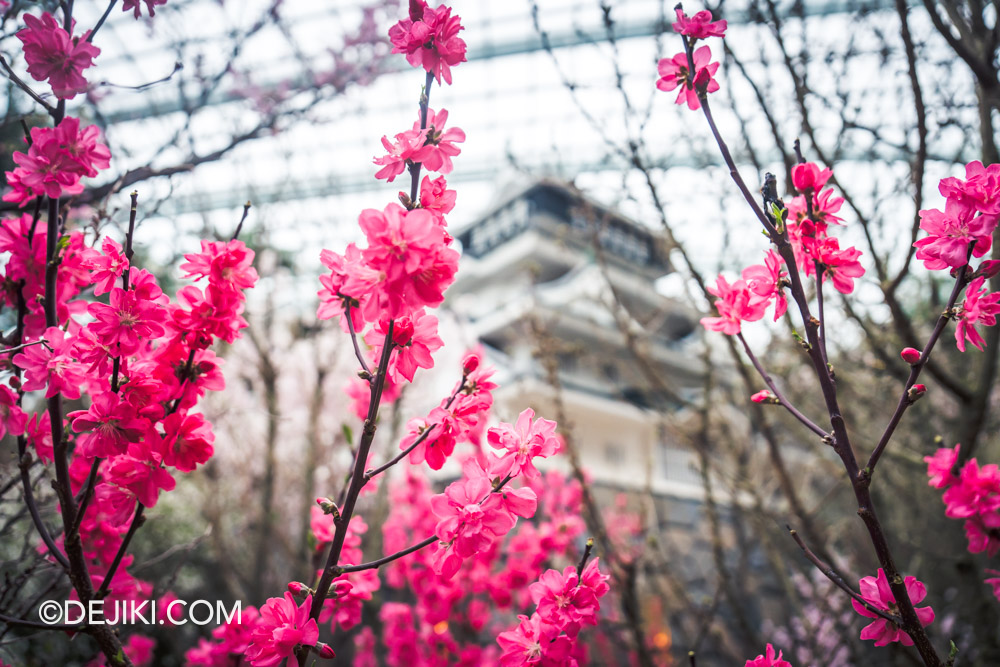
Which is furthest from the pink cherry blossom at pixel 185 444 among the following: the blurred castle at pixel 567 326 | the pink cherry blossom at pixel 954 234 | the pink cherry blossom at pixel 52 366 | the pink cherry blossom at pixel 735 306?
the blurred castle at pixel 567 326

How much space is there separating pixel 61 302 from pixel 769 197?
1474 mm

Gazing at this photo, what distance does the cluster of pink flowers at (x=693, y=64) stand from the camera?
1.21 metres

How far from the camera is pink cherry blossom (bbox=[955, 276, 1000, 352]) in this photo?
1.10m

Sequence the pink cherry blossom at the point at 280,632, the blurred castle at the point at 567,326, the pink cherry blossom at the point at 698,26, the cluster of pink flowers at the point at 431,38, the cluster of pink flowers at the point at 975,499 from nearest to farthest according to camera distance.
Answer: the pink cherry blossom at the point at 280,632, the cluster of pink flowers at the point at 431,38, the pink cherry blossom at the point at 698,26, the cluster of pink flowers at the point at 975,499, the blurred castle at the point at 567,326

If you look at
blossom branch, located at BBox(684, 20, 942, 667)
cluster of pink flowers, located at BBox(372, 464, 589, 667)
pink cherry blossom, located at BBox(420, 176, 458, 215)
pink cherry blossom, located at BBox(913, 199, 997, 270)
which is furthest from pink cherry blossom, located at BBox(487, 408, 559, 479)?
cluster of pink flowers, located at BBox(372, 464, 589, 667)

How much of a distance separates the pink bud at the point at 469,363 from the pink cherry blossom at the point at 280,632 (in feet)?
1.54

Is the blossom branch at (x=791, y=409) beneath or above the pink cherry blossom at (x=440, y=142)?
beneath

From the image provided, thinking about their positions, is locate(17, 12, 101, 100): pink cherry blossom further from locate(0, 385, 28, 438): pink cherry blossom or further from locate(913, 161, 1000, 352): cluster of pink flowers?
locate(913, 161, 1000, 352): cluster of pink flowers

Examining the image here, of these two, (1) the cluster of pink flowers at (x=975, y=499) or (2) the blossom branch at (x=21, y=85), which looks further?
(1) the cluster of pink flowers at (x=975, y=499)

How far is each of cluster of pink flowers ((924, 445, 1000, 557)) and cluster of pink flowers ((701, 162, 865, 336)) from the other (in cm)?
61

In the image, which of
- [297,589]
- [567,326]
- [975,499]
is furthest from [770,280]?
[567,326]

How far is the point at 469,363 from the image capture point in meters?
1.13

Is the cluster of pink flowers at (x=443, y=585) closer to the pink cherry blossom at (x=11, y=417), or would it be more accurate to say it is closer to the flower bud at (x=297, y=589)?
the flower bud at (x=297, y=589)

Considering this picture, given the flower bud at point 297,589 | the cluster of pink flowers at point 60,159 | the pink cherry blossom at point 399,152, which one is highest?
the cluster of pink flowers at point 60,159
